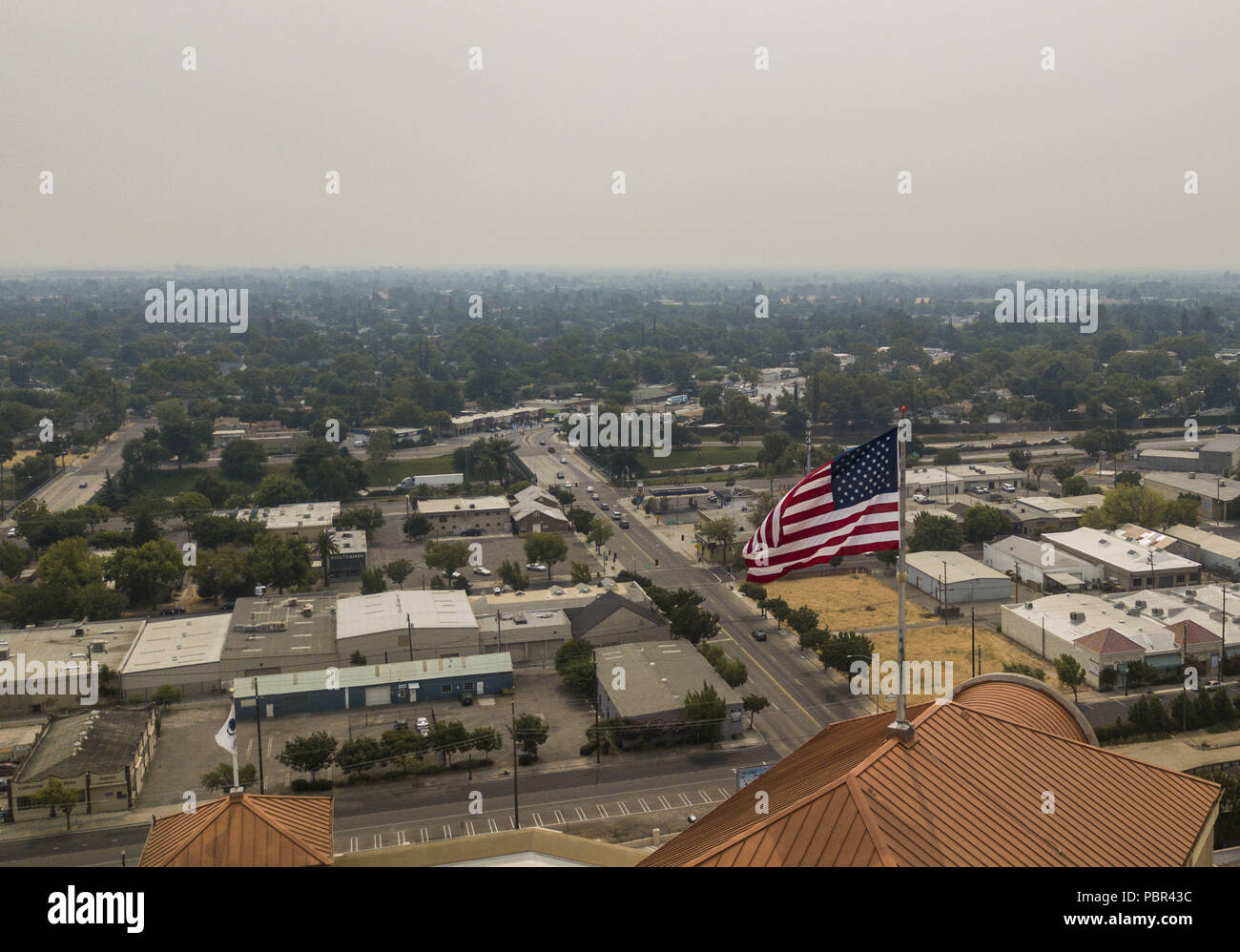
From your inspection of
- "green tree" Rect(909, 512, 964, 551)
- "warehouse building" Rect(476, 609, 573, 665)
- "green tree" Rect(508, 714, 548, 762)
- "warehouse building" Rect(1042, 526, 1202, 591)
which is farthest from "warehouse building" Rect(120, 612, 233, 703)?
"warehouse building" Rect(1042, 526, 1202, 591)

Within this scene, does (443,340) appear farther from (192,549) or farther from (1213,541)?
(1213,541)

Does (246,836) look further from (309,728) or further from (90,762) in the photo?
(309,728)

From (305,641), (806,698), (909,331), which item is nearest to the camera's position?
(806,698)

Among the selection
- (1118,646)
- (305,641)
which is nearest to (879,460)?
(1118,646)

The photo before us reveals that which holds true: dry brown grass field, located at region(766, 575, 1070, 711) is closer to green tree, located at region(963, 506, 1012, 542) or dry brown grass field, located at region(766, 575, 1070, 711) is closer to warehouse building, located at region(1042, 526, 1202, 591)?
green tree, located at region(963, 506, 1012, 542)

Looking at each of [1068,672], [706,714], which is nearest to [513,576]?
[706,714]

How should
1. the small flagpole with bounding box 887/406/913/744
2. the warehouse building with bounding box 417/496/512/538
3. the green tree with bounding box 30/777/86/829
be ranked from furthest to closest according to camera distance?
1. the warehouse building with bounding box 417/496/512/538
2. the green tree with bounding box 30/777/86/829
3. the small flagpole with bounding box 887/406/913/744
